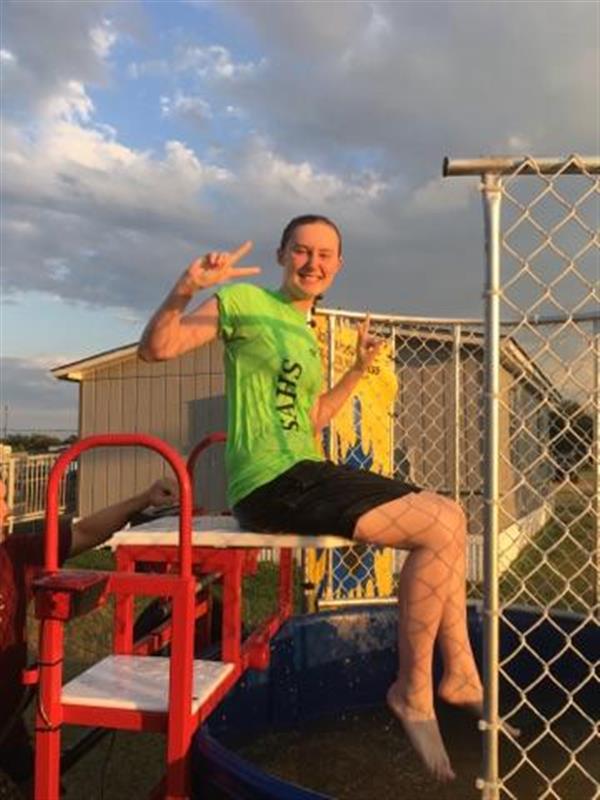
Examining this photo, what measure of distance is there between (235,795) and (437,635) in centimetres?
81

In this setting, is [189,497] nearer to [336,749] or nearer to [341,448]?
[336,749]

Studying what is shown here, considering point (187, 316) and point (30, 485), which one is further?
point (30, 485)

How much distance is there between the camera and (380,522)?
8.46ft

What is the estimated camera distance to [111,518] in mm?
3436

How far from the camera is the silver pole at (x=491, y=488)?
6.97 feet

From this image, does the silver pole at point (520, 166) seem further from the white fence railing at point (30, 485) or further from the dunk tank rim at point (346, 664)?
the white fence railing at point (30, 485)

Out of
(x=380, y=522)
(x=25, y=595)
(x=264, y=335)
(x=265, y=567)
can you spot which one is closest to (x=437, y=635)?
(x=380, y=522)

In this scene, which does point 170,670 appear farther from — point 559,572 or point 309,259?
point 559,572

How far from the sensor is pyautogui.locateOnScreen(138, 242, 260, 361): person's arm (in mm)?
2389

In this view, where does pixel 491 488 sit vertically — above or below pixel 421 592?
above

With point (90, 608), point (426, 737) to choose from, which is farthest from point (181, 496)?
point (426, 737)

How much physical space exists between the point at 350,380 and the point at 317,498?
89 cm

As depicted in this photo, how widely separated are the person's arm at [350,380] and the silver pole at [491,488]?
116 cm

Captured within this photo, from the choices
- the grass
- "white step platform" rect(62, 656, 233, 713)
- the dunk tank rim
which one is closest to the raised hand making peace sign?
"white step platform" rect(62, 656, 233, 713)
